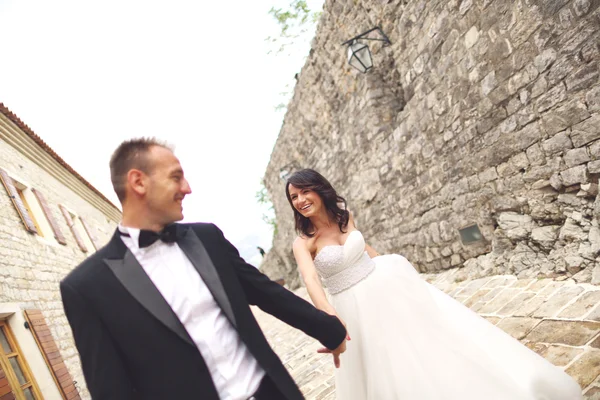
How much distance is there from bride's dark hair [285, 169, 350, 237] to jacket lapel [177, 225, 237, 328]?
52.4 inches

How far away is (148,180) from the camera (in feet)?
4.59

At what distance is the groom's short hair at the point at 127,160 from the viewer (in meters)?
1.41

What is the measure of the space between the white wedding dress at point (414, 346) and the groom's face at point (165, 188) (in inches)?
52.0

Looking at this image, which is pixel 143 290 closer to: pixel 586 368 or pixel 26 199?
pixel 586 368

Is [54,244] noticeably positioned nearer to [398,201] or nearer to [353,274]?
[398,201]

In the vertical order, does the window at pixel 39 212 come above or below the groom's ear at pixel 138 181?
above

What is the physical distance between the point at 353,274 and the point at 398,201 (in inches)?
159

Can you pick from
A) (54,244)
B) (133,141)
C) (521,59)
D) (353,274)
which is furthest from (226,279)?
(54,244)

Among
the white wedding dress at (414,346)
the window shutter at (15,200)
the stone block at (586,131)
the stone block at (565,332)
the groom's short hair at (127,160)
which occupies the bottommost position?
the stone block at (565,332)

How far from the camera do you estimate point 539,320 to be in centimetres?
303

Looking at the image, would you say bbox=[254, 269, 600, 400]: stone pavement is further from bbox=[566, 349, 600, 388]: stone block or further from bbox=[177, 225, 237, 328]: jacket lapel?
bbox=[177, 225, 237, 328]: jacket lapel

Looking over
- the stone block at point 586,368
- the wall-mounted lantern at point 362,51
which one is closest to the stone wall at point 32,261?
the wall-mounted lantern at point 362,51

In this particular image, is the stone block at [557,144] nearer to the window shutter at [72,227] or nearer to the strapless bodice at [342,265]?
the strapless bodice at [342,265]

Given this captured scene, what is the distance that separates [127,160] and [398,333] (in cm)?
170
